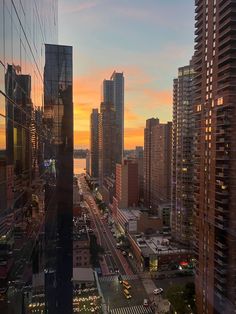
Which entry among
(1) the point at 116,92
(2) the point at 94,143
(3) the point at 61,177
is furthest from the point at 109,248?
(1) the point at 116,92

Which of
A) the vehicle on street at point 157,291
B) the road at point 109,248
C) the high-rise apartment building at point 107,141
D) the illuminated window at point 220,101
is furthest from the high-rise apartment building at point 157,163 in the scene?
the illuminated window at point 220,101

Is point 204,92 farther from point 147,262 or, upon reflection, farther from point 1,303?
point 147,262

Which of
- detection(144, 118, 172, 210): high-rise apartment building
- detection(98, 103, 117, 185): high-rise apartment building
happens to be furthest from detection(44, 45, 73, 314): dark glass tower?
detection(98, 103, 117, 185): high-rise apartment building

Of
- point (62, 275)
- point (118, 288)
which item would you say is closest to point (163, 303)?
point (118, 288)

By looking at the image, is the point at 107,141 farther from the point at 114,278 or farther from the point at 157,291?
the point at 157,291

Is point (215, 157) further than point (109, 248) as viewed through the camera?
No

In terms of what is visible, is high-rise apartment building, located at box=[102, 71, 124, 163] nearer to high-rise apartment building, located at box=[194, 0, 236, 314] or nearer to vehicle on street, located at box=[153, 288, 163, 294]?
vehicle on street, located at box=[153, 288, 163, 294]

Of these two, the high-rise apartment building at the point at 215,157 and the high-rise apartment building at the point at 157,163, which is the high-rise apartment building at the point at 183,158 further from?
the high-rise apartment building at the point at 215,157
